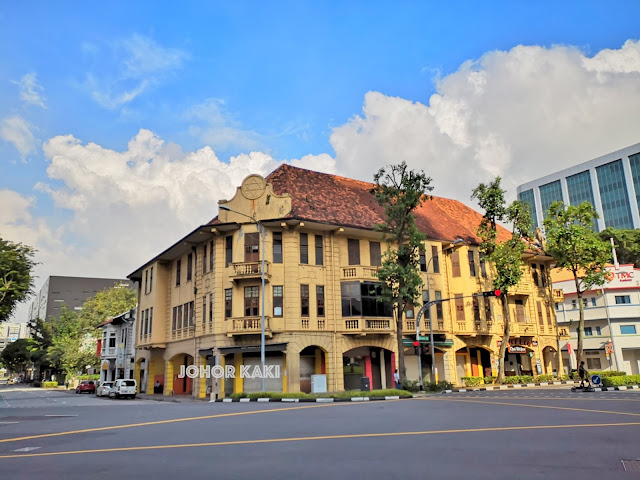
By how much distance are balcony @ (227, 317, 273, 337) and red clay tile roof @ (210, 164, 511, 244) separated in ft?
23.3

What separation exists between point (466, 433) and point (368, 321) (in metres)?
23.1

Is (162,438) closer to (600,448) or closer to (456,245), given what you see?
(600,448)

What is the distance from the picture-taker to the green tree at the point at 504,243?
40219 mm

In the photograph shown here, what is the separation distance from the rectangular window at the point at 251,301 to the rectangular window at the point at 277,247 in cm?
237

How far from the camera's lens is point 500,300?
44.3 m

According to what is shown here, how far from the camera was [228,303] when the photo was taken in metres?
34.8

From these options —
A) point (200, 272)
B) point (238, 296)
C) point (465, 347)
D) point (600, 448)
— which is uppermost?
point (200, 272)

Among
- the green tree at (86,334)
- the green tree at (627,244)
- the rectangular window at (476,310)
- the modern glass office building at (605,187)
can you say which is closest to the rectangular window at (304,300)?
the rectangular window at (476,310)

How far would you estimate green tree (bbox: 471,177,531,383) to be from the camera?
4022 centimetres

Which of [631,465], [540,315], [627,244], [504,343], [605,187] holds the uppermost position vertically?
[605,187]

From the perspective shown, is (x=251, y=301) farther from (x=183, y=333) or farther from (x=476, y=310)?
(x=476, y=310)

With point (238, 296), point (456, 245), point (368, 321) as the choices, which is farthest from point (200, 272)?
point (456, 245)

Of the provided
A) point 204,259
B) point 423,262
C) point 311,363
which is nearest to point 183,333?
point 204,259

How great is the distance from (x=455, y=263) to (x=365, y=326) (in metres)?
11.5
